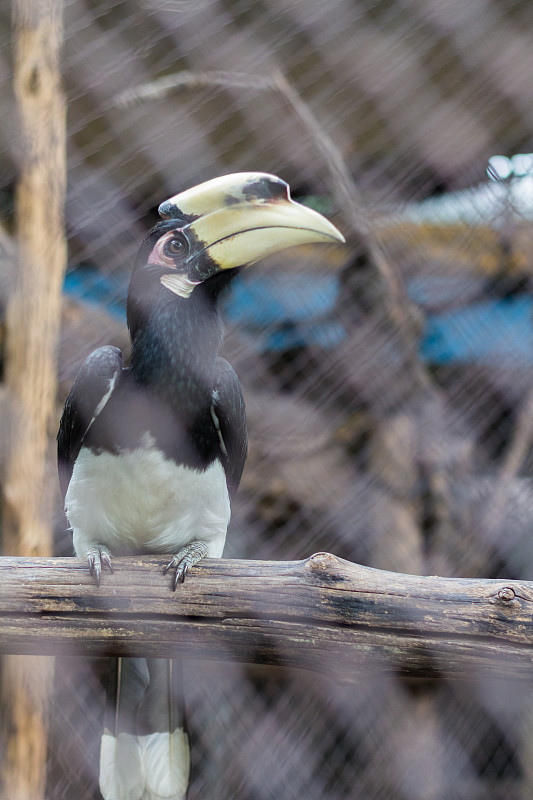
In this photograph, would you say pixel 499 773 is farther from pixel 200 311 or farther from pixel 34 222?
pixel 34 222

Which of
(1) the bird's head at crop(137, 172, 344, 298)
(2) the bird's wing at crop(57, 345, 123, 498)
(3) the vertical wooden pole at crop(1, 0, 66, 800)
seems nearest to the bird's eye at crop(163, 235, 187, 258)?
(1) the bird's head at crop(137, 172, 344, 298)

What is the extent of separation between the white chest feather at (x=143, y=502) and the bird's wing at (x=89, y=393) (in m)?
0.03

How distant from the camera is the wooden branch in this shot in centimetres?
65

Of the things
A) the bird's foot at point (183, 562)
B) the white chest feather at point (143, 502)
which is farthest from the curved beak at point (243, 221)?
the bird's foot at point (183, 562)

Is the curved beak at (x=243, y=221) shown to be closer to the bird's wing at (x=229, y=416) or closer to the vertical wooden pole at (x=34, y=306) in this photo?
the bird's wing at (x=229, y=416)

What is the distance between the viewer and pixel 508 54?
4.93ft

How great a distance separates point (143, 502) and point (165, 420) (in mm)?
108

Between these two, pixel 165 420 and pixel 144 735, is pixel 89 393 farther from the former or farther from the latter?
pixel 144 735

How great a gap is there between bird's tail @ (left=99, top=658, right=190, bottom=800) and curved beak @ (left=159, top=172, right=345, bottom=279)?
0.51m

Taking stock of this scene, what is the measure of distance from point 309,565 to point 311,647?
70 millimetres

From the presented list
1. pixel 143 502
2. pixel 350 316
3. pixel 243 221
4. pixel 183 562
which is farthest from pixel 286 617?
pixel 350 316

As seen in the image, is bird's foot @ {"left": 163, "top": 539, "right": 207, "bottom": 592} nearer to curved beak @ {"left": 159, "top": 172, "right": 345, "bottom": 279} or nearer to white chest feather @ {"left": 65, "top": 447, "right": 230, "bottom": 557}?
white chest feather @ {"left": 65, "top": 447, "right": 230, "bottom": 557}

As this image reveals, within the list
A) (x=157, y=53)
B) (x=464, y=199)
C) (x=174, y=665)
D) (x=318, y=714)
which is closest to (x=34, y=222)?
(x=157, y=53)

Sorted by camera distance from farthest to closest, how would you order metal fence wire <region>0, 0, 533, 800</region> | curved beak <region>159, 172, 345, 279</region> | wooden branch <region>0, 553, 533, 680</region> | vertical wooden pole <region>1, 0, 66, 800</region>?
1. metal fence wire <region>0, 0, 533, 800</region>
2. vertical wooden pole <region>1, 0, 66, 800</region>
3. curved beak <region>159, 172, 345, 279</region>
4. wooden branch <region>0, 553, 533, 680</region>
